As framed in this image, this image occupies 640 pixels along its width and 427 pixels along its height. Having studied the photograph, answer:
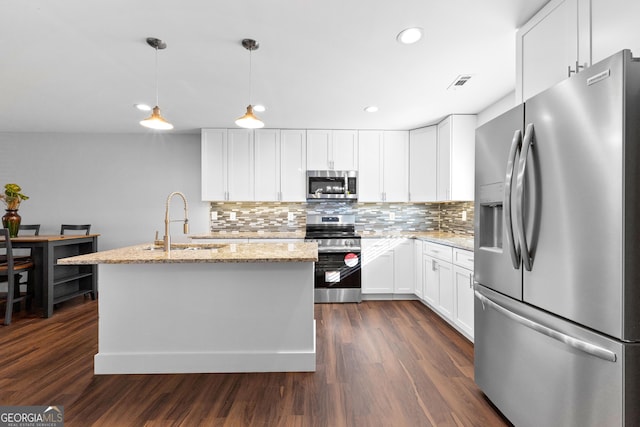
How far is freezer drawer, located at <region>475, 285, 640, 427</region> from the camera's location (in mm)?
1045

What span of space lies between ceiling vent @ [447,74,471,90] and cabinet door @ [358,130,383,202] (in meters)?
1.50

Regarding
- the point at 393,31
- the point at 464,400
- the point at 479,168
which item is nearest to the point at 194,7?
the point at 393,31

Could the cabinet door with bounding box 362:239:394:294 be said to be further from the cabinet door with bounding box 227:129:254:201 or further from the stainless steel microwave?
the cabinet door with bounding box 227:129:254:201

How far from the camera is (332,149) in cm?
426

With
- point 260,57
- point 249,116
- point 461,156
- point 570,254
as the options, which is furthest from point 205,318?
point 461,156

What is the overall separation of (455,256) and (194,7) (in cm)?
286

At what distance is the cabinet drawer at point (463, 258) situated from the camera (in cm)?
261

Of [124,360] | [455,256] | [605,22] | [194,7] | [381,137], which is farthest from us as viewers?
[381,137]

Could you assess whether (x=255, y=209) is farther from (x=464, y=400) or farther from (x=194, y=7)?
(x=464, y=400)

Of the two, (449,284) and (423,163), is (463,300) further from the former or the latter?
(423,163)

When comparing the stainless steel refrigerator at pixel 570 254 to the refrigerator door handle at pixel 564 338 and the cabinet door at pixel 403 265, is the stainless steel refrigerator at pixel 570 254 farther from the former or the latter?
the cabinet door at pixel 403 265

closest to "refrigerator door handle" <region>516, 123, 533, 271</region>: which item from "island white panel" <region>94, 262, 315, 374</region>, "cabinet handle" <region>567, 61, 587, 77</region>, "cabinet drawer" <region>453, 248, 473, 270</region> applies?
"cabinet handle" <region>567, 61, 587, 77</region>

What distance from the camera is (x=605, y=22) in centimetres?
138

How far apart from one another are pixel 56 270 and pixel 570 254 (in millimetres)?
4865
